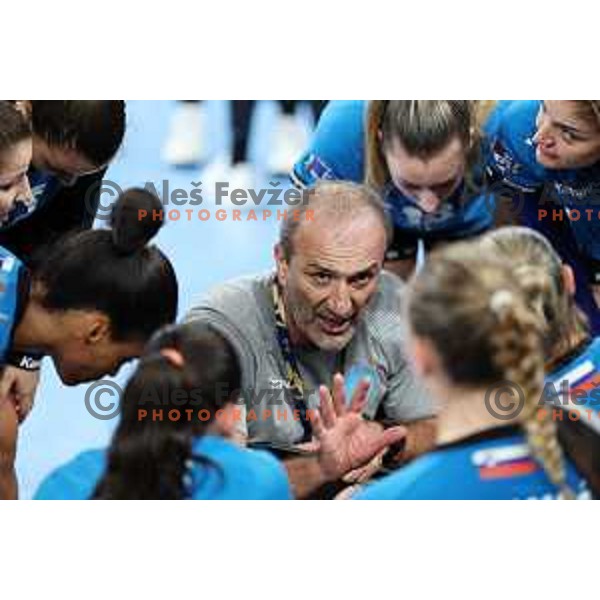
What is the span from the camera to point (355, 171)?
1.75 metres

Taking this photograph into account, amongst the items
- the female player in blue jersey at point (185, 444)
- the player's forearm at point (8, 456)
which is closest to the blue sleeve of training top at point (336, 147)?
the female player in blue jersey at point (185, 444)

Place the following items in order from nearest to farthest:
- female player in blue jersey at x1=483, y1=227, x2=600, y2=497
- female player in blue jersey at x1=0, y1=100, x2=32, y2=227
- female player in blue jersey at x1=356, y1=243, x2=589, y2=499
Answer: female player in blue jersey at x1=356, y1=243, x2=589, y2=499 → female player in blue jersey at x1=483, y1=227, x2=600, y2=497 → female player in blue jersey at x1=0, y1=100, x2=32, y2=227

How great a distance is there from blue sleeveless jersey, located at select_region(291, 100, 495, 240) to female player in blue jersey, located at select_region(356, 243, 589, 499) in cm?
12

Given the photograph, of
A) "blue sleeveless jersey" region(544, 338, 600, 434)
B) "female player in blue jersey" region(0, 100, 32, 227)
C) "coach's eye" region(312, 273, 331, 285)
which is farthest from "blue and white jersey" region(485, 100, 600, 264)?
"female player in blue jersey" region(0, 100, 32, 227)

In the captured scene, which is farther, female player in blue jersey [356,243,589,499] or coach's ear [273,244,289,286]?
coach's ear [273,244,289,286]

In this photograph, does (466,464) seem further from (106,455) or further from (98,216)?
(98,216)

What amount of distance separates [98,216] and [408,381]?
0.45m

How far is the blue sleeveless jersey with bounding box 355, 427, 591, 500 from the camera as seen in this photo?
1567 millimetres

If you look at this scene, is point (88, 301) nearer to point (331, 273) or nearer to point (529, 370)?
point (331, 273)

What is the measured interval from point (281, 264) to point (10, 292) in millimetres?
348

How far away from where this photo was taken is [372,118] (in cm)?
174

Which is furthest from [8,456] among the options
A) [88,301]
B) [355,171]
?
[355,171]

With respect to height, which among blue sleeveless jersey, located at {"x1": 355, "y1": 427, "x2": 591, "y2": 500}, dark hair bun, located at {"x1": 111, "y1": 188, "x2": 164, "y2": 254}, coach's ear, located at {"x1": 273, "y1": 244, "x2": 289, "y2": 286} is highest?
dark hair bun, located at {"x1": 111, "y1": 188, "x2": 164, "y2": 254}

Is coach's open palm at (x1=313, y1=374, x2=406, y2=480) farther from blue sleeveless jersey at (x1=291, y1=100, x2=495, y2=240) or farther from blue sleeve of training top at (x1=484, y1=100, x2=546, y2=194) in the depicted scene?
blue sleeve of training top at (x1=484, y1=100, x2=546, y2=194)
